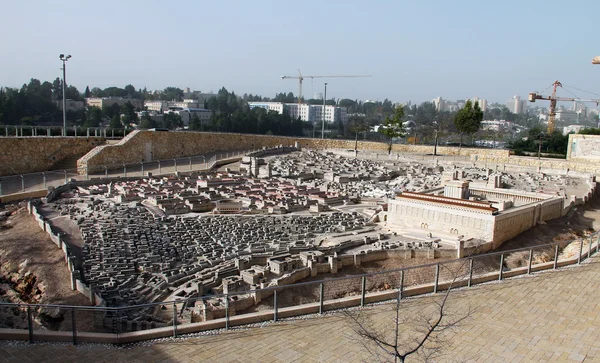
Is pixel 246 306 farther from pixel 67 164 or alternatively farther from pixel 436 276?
pixel 67 164

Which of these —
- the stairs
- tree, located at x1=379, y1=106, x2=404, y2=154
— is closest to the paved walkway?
the stairs

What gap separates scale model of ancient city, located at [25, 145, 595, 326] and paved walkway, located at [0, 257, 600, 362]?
93 cm

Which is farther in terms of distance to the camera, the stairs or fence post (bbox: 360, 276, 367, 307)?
the stairs

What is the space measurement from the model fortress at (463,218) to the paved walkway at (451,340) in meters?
7.55

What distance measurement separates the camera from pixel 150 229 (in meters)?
17.1

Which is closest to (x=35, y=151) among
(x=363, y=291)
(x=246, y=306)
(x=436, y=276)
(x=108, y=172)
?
(x=108, y=172)

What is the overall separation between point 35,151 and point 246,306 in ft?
69.1

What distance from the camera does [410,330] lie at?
8.26 metres

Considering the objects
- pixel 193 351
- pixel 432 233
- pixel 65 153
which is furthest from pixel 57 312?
pixel 65 153

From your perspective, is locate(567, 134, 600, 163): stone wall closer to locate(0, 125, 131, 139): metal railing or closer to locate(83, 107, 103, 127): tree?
locate(0, 125, 131, 139): metal railing

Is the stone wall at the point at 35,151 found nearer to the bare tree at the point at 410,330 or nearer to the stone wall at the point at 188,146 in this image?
the stone wall at the point at 188,146

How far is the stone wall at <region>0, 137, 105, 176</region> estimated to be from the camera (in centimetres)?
2538

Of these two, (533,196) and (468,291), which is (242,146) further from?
(468,291)

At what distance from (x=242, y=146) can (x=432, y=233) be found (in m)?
24.3
